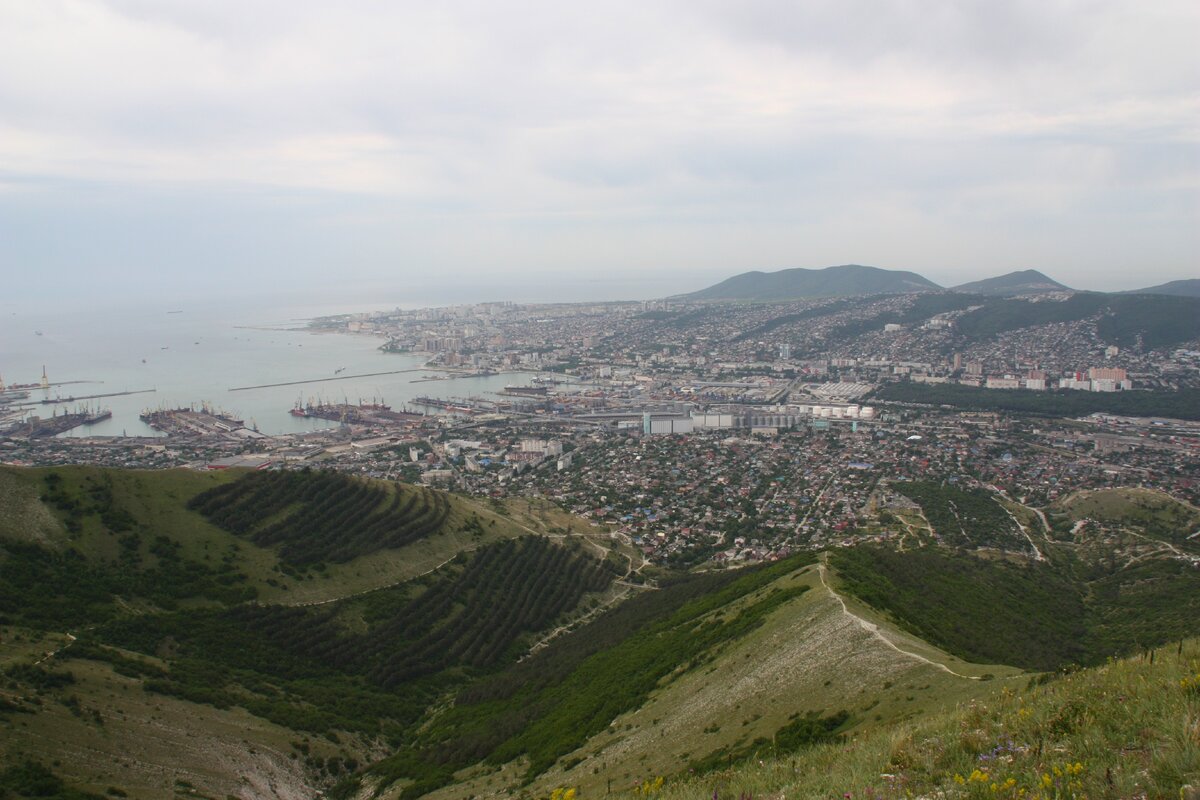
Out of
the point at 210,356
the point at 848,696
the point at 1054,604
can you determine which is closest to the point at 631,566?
the point at 1054,604

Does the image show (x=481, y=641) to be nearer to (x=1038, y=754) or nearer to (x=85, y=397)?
(x=1038, y=754)

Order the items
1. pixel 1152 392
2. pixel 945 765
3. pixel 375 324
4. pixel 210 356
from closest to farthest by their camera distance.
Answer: pixel 945 765 < pixel 1152 392 < pixel 210 356 < pixel 375 324

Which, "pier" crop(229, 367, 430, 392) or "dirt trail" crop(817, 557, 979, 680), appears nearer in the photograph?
"dirt trail" crop(817, 557, 979, 680)

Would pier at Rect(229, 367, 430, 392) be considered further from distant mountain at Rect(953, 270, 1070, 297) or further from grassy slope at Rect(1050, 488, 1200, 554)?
distant mountain at Rect(953, 270, 1070, 297)

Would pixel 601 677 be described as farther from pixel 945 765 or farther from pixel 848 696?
pixel 945 765

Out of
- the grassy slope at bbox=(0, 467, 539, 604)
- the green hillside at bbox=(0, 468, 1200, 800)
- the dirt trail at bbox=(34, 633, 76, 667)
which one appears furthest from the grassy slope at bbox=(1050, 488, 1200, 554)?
the dirt trail at bbox=(34, 633, 76, 667)

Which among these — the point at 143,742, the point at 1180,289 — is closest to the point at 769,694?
the point at 143,742
